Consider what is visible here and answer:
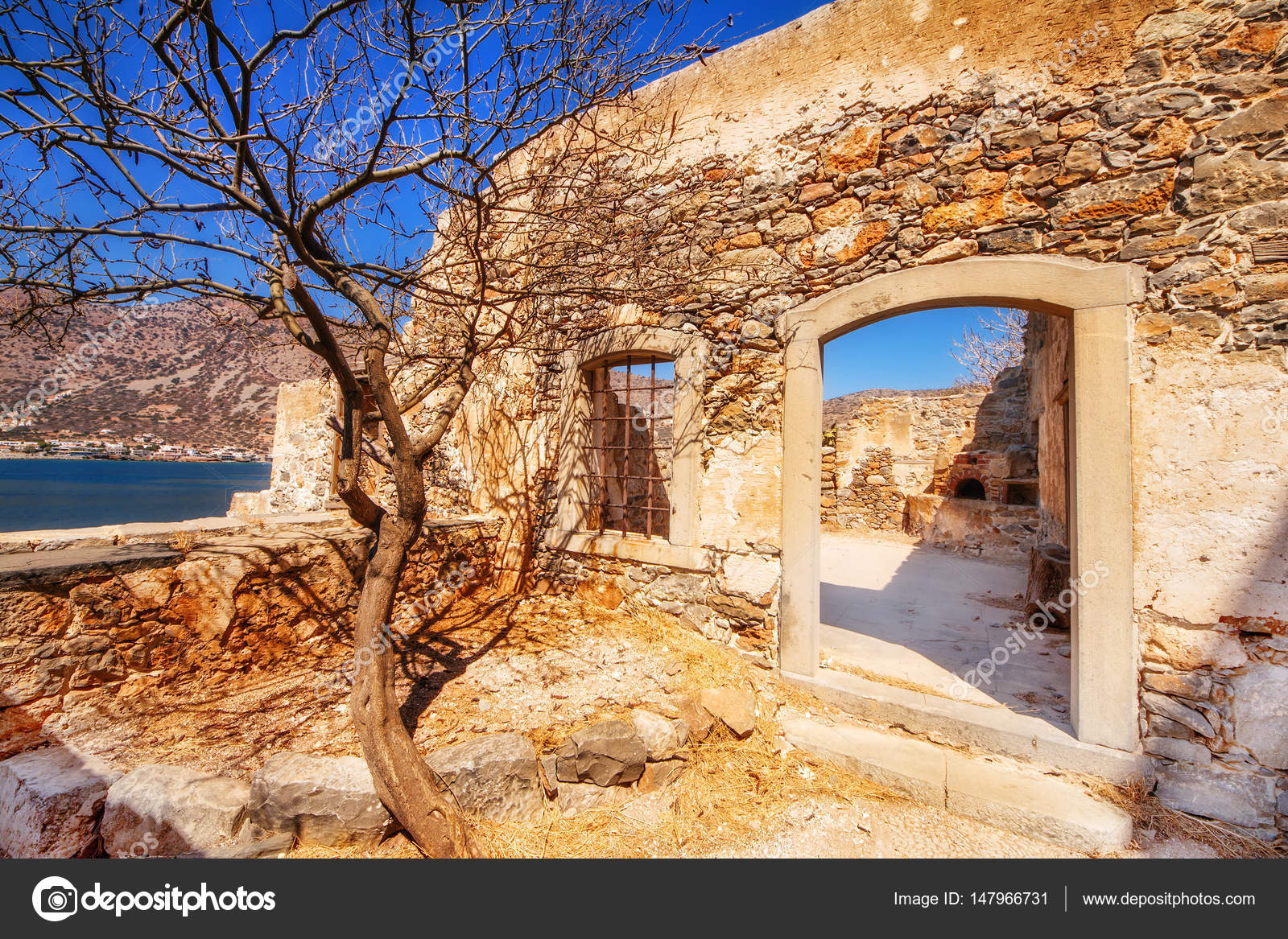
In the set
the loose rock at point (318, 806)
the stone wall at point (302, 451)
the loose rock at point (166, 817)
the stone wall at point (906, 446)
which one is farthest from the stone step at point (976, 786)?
the stone wall at point (906, 446)

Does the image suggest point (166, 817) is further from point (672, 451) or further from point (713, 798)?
point (672, 451)

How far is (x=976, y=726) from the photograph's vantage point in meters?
2.86

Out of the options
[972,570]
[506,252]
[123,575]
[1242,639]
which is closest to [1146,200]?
[1242,639]

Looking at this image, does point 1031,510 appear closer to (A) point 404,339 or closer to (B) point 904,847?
(B) point 904,847

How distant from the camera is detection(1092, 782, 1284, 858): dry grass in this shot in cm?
232

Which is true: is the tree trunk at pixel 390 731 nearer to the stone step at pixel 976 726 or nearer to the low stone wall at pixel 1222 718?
the stone step at pixel 976 726

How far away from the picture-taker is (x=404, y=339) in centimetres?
613

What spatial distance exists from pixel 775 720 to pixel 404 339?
5634 mm

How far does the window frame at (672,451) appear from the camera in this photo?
389 cm

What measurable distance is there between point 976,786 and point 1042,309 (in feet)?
8.52
